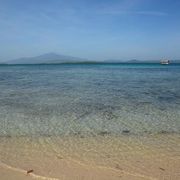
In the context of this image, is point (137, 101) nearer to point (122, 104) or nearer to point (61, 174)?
point (122, 104)

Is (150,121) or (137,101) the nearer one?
(150,121)

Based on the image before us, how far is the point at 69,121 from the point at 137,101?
4.87 metres

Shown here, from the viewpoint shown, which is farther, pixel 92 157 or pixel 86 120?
pixel 86 120

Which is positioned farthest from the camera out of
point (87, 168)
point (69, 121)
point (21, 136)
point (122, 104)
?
point (122, 104)

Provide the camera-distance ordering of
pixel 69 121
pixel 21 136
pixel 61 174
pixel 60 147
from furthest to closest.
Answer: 1. pixel 69 121
2. pixel 21 136
3. pixel 60 147
4. pixel 61 174

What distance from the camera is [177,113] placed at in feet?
34.9

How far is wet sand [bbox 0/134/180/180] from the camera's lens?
506 centimetres

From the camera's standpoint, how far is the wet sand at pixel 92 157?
5.06 meters

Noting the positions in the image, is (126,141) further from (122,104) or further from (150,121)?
(122,104)

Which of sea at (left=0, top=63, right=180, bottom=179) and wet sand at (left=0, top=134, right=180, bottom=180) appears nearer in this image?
wet sand at (left=0, top=134, right=180, bottom=180)

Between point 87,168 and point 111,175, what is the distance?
0.55 meters

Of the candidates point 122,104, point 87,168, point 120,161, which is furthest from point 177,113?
point 87,168

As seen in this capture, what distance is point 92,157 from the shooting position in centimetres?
604

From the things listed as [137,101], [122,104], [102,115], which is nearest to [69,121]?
[102,115]
